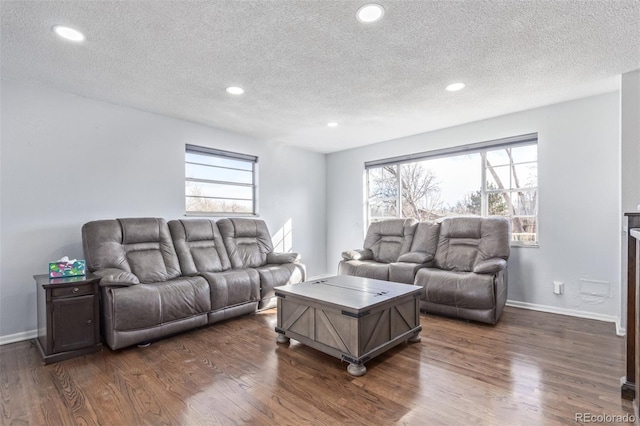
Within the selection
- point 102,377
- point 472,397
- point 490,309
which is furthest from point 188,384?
point 490,309

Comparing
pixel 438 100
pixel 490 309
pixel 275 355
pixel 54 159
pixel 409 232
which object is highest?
pixel 438 100

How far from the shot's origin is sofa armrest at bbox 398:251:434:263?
4.06 metres

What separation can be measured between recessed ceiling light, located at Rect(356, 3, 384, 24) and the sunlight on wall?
379cm

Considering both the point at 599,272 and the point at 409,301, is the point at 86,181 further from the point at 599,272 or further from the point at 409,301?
the point at 599,272

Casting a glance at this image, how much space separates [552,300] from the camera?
375 cm

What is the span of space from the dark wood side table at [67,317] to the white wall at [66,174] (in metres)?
0.47

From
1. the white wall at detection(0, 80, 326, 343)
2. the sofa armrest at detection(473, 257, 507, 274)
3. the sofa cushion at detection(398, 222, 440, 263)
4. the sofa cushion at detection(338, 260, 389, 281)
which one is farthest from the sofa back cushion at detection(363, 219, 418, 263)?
the white wall at detection(0, 80, 326, 343)

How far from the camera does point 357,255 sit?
15.5 feet

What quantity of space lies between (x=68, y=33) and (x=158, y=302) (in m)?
2.22

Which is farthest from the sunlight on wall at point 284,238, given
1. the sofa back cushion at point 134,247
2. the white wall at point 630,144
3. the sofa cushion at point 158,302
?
the white wall at point 630,144

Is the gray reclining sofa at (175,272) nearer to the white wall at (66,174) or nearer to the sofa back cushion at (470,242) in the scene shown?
the white wall at (66,174)

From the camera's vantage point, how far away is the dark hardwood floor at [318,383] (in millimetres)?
1839

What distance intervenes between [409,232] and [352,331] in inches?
104

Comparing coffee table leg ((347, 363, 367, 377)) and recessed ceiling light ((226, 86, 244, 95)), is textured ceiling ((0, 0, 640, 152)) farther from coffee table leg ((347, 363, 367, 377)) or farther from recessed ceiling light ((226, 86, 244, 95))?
coffee table leg ((347, 363, 367, 377))
